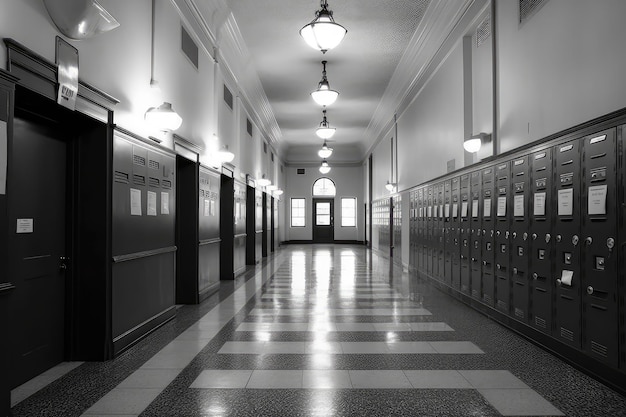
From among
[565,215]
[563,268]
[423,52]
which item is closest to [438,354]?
[563,268]

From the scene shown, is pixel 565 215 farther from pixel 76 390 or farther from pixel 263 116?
pixel 263 116

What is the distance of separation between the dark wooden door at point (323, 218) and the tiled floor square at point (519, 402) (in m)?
21.4

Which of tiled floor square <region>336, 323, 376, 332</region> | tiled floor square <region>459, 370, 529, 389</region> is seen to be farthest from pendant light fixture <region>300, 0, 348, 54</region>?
tiled floor square <region>459, 370, 529, 389</region>

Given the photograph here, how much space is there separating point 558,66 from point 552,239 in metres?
1.63

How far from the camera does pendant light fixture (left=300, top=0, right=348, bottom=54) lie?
548 centimetres

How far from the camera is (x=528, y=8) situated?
509 centimetres

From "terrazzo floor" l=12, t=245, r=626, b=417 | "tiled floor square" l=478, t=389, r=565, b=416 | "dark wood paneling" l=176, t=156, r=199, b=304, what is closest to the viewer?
"tiled floor square" l=478, t=389, r=565, b=416

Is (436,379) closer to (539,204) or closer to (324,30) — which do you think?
(539,204)

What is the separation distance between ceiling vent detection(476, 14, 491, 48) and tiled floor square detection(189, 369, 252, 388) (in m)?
5.52

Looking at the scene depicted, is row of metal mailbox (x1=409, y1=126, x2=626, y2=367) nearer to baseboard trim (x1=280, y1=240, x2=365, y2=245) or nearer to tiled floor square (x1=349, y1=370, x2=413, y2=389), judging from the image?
tiled floor square (x1=349, y1=370, x2=413, y2=389)

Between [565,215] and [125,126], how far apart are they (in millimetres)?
4185

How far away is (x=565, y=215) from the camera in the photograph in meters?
4.18

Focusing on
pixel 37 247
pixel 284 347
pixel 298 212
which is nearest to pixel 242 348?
pixel 284 347

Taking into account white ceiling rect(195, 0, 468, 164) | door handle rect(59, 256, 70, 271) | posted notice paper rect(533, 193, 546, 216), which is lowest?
door handle rect(59, 256, 70, 271)
